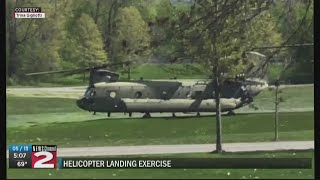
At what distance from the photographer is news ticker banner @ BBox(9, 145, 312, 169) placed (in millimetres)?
7637

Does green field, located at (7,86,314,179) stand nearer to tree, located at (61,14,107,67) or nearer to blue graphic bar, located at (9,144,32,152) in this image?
tree, located at (61,14,107,67)

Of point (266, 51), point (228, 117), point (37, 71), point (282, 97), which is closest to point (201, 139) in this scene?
point (228, 117)

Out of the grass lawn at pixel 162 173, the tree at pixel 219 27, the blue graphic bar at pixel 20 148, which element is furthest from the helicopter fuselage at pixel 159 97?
the blue graphic bar at pixel 20 148

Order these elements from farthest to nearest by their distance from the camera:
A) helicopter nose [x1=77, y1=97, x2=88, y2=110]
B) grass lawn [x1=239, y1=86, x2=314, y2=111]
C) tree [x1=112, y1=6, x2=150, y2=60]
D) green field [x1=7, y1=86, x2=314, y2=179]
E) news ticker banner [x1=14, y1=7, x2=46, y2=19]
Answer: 1. helicopter nose [x1=77, y1=97, x2=88, y2=110]
2. grass lawn [x1=239, y1=86, x2=314, y2=111]
3. green field [x1=7, y1=86, x2=314, y2=179]
4. news ticker banner [x1=14, y1=7, x2=46, y2=19]
5. tree [x1=112, y1=6, x2=150, y2=60]

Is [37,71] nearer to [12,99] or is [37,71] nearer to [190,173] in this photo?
[12,99]

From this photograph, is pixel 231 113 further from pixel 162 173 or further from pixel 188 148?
pixel 162 173

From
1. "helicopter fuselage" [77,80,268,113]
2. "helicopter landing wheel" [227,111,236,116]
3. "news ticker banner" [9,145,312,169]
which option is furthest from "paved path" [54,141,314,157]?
"news ticker banner" [9,145,312,169]

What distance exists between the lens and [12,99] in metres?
9.35

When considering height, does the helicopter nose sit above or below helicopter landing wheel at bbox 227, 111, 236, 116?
above

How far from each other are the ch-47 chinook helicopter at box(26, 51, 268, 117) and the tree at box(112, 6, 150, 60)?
59 centimetres

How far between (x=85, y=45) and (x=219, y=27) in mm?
3029

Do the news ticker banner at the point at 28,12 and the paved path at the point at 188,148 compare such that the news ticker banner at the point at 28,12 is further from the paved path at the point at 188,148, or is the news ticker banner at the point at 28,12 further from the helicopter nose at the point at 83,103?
the helicopter nose at the point at 83,103

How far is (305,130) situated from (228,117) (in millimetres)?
1408
